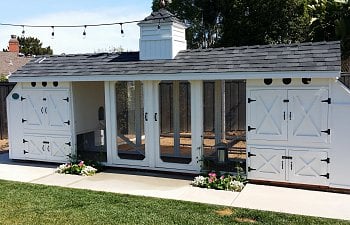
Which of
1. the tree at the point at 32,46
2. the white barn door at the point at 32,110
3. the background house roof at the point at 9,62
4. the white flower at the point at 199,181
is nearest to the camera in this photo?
the white flower at the point at 199,181

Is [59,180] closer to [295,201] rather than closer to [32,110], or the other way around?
[32,110]

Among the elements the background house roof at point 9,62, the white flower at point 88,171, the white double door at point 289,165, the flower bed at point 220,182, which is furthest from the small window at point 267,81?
the background house roof at point 9,62

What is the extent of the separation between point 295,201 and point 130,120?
4046mm

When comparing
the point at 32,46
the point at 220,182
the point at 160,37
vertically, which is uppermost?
the point at 32,46

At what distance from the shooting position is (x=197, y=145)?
7797 millimetres

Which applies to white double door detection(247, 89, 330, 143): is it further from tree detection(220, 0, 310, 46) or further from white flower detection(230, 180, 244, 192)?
tree detection(220, 0, 310, 46)

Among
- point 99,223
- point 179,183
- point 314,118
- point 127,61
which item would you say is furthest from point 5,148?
point 314,118

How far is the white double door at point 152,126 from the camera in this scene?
816 cm

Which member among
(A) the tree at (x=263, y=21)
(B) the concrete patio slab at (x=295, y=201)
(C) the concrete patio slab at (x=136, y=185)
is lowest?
(B) the concrete patio slab at (x=295, y=201)

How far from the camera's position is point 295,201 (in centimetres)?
623

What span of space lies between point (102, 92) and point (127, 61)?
1880 mm

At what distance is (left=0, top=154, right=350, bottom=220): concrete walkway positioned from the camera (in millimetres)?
5945

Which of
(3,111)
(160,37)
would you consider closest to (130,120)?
(160,37)

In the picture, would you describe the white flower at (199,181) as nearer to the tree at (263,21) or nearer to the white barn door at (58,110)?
the white barn door at (58,110)
